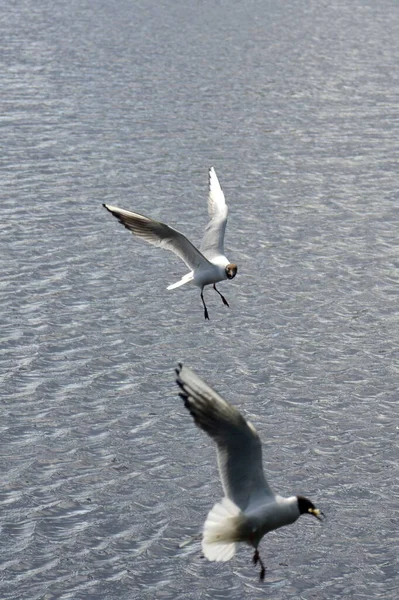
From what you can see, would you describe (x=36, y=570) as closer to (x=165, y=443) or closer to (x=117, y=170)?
(x=165, y=443)

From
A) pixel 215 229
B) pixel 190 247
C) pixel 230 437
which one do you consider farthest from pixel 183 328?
pixel 230 437

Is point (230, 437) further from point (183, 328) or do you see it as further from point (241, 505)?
point (183, 328)

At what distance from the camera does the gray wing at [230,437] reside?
11.1 metres

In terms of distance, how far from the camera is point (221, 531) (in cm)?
1235

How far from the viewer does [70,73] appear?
4997cm

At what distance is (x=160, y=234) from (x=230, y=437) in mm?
6766

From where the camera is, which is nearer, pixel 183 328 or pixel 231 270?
pixel 231 270

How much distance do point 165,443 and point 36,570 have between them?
427cm

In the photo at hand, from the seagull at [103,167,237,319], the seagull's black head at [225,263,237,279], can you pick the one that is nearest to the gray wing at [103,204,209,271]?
the seagull at [103,167,237,319]

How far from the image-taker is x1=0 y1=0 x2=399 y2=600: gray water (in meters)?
16.1

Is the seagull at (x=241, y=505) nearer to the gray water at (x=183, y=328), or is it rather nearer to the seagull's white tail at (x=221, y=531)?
the seagull's white tail at (x=221, y=531)

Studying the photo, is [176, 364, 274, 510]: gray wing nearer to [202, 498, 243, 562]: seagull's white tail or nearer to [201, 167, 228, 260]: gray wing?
[202, 498, 243, 562]: seagull's white tail

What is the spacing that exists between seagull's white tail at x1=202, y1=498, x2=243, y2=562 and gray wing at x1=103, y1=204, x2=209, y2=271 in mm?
6340

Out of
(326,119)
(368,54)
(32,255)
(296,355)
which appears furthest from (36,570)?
(368,54)
